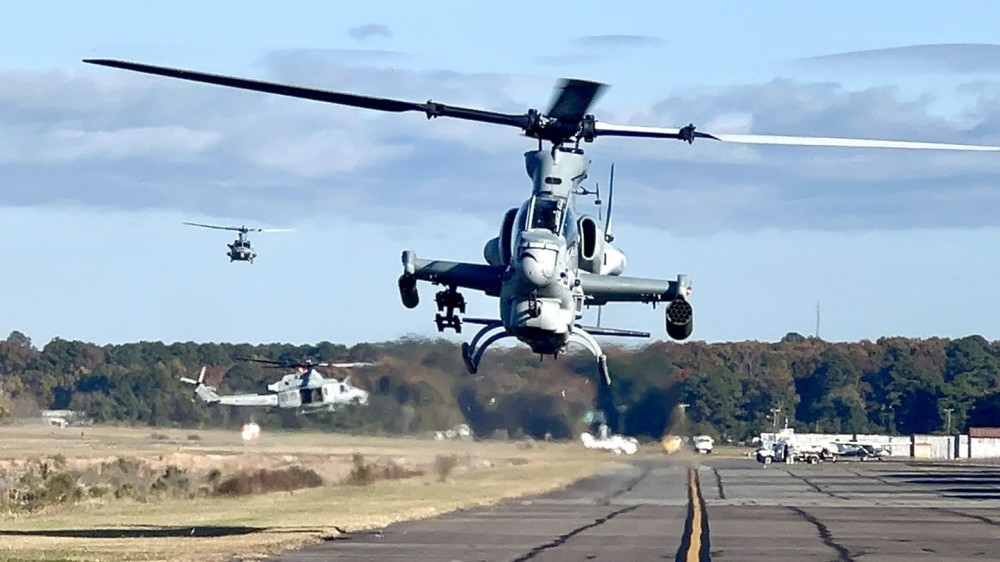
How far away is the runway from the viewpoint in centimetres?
2942

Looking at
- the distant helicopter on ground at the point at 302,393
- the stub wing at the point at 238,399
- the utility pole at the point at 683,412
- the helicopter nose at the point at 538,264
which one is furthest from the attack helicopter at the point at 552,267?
the stub wing at the point at 238,399

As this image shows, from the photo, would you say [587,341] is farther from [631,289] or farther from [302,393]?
[302,393]

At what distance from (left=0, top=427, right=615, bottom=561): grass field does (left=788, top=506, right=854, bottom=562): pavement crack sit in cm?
847

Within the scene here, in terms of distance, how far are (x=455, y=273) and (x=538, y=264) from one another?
7.38 feet

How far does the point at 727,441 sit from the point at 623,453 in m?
40.1

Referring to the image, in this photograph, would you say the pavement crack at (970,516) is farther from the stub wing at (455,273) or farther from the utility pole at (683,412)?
the utility pole at (683,412)

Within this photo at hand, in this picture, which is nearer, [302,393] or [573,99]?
[573,99]

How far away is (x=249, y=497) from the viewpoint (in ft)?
174

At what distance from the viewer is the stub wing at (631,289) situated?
1216 inches

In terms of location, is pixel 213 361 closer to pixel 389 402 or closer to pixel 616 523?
pixel 389 402

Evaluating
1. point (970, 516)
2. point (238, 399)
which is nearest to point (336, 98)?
point (970, 516)

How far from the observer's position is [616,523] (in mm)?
38812

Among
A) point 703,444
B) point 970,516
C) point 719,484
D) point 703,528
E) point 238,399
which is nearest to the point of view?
point 703,528

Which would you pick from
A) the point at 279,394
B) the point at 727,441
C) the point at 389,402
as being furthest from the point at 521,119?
the point at 727,441
